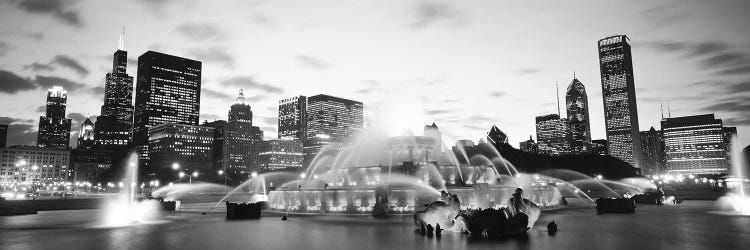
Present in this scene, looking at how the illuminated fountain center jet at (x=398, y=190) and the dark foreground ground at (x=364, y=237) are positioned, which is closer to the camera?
the dark foreground ground at (x=364, y=237)

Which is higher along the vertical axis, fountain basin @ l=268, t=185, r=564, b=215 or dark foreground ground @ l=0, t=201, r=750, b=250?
fountain basin @ l=268, t=185, r=564, b=215

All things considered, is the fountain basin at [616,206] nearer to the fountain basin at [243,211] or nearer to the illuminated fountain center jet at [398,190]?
the illuminated fountain center jet at [398,190]

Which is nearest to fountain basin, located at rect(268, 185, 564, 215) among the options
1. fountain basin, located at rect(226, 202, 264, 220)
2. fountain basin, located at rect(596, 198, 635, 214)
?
fountain basin, located at rect(226, 202, 264, 220)

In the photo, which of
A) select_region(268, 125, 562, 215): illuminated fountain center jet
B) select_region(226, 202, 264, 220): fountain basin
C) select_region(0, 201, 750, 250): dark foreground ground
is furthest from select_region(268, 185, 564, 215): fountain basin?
select_region(0, 201, 750, 250): dark foreground ground

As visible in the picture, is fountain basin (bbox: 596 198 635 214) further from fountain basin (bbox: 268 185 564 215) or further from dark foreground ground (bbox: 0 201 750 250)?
dark foreground ground (bbox: 0 201 750 250)

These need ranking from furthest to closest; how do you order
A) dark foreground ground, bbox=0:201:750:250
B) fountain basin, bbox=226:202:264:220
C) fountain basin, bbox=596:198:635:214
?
fountain basin, bbox=596:198:635:214 → fountain basin, bbox=226:202:264:220 → dark foreground ground, bbox=0:201:750:250

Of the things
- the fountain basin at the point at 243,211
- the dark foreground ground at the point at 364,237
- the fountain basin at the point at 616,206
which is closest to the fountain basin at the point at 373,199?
the fountain basin at the point at 243,211

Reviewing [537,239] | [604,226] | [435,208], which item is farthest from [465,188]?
[537,239]

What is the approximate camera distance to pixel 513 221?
1986 centimetres

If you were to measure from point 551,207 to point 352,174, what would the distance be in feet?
55.7

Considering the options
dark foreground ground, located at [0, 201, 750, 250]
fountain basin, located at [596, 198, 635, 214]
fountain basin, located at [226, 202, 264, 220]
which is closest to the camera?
dark foreground ground, located at [0, 201, 750, 250]

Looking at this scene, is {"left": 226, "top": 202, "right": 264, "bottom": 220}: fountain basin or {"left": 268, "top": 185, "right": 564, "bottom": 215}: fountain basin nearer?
{"left": 226, "top": 202, "right": 264, "bottom": 220}: fountain basin

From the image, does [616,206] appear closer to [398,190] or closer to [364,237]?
[398,190]

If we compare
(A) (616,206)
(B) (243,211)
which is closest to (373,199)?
(B) (243,211)
